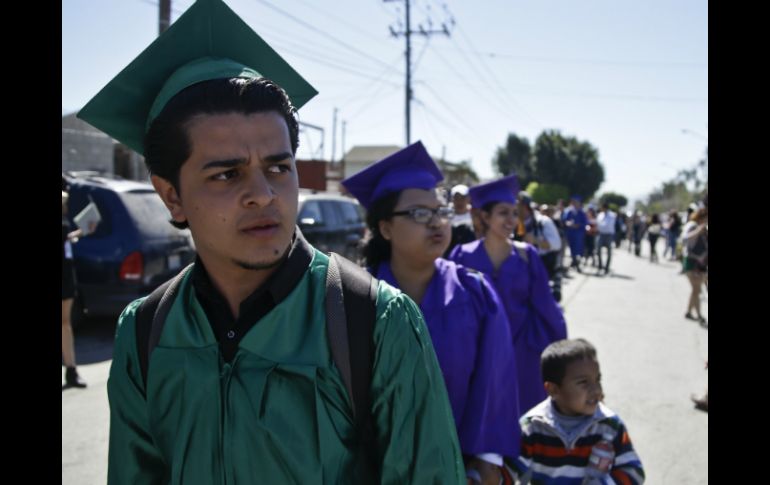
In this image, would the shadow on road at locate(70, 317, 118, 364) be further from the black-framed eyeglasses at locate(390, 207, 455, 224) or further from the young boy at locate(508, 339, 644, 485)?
the young boy at locate(508, 339, 644, 485)

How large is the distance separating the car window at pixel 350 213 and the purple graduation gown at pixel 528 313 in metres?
8.62

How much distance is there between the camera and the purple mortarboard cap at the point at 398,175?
2645 mm

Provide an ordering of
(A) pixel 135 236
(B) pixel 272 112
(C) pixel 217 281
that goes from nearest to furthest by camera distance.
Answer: (B) pixel 272 112 → (C) pixel 217 281 → (A) pixel 135 236

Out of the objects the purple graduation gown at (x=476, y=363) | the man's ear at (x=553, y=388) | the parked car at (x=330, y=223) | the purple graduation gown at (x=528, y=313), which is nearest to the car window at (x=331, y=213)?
the parked car at (x=330, y=223)

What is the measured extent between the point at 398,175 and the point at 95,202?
17.8ft

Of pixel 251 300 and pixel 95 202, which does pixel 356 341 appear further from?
pixel 95 202

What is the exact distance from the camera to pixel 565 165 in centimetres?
5334

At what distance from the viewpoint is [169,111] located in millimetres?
1472

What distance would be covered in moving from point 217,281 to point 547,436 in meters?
1.74

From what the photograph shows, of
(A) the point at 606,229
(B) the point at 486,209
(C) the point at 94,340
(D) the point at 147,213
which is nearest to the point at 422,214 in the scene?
(B) the point at 486,209

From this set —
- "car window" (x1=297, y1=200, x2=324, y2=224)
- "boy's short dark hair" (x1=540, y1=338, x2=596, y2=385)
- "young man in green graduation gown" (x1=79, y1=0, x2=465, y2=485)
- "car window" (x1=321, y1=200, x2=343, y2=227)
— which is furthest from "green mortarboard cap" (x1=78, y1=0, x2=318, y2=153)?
"car window" (x1=321, y1=200, x2=343, y2=227)

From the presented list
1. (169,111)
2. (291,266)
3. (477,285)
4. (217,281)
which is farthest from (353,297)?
(477,285)

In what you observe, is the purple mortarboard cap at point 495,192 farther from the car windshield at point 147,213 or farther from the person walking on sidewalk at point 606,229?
the person walking on sidewalk at point 606,229
